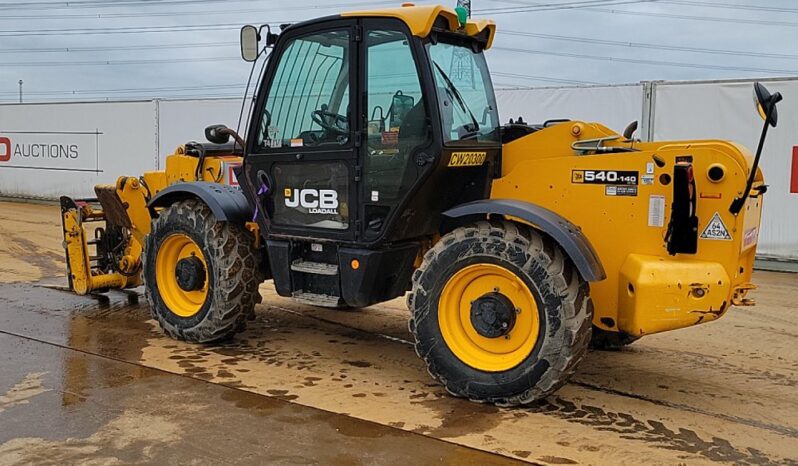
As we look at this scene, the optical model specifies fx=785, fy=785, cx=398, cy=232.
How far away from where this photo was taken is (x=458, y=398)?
15.8 ft

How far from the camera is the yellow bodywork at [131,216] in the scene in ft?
22.9

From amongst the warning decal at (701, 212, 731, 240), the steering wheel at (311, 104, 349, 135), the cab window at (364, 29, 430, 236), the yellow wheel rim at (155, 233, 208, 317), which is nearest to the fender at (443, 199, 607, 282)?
Answer: the cab window at (364, 29, 430, 236)

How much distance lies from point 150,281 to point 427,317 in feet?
8.51

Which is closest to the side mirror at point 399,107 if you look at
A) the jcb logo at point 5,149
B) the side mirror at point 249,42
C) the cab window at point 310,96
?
the cab window at point 310,96

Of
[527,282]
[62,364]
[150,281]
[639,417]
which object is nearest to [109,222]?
[150,281]

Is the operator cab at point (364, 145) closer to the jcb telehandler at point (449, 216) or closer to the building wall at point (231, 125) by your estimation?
Result: the jcb telehandler at point (449, 216)

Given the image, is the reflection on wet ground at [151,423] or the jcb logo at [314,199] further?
the jcb logo at [314,199]

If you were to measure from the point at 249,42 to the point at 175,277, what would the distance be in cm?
199

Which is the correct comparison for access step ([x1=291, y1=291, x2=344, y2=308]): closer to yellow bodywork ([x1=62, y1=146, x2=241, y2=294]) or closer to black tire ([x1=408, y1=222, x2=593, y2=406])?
black tire ([x1=408, y1=222, x2=593, y2=406])

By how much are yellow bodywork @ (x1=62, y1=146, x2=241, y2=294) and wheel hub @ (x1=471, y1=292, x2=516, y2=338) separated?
3.08m

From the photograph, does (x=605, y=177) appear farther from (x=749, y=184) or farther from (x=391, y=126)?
(x=391, y=126)

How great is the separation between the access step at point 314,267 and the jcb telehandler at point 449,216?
1 centimetres

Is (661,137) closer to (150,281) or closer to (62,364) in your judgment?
(150,281)

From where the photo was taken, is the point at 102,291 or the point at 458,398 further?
the point at 102,291
